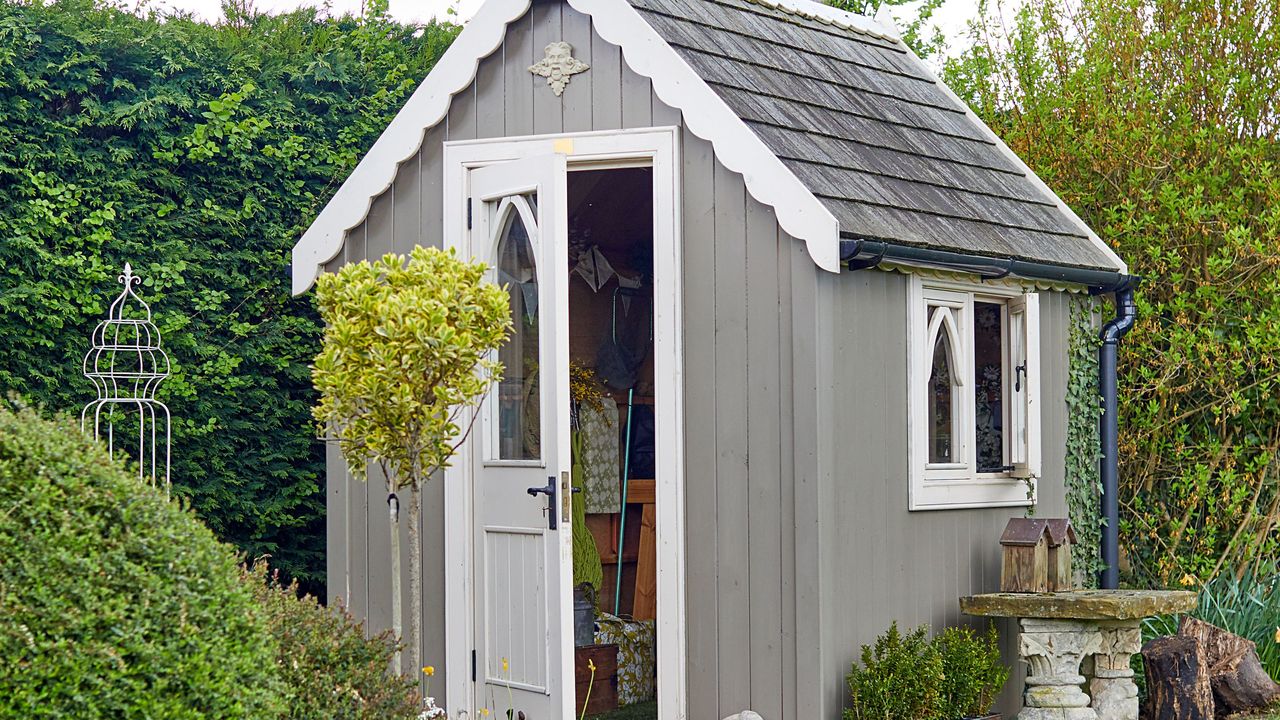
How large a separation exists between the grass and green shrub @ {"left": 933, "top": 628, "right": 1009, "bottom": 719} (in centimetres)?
195

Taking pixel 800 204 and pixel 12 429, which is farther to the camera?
pixel 800 204

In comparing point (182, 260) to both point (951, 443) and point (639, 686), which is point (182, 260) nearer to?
point (639, 686)

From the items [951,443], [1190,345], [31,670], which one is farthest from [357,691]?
[1190,345]

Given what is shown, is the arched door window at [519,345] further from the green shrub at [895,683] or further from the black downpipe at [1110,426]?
the black downpipe at [1110,426]

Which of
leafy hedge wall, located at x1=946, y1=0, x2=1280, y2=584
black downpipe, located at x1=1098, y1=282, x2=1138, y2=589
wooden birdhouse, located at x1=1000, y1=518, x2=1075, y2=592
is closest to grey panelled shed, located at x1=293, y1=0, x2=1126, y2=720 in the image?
wooden birdhouse, located at x1=1000, y1=518, x2=1075, y2=592

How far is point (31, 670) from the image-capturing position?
12.8 ft

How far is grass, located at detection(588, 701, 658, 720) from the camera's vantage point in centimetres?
823

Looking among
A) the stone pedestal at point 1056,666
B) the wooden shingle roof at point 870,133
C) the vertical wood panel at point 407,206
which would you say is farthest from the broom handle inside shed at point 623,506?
the stone pedestal at point 1056,666

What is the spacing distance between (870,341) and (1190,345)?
3.36 m

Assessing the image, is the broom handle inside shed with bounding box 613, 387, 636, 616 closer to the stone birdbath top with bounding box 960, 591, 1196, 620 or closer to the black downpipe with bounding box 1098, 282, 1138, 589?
the stone birdbath top with bounding box 960, 591, 1196, 620

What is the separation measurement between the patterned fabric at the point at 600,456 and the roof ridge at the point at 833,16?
8.62ft

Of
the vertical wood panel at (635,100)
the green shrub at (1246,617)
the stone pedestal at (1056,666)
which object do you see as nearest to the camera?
the vertical wood panel at (635,100)

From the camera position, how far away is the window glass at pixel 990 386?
774 centimetres

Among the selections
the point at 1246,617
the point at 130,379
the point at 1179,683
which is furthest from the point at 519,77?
the point at 1246,617
